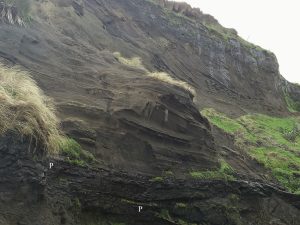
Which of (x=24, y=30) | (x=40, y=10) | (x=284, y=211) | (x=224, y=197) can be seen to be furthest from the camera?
(x=40, y=10)

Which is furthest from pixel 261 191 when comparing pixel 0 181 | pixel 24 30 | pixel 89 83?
pixel 24 30

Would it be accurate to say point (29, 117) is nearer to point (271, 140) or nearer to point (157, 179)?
point (157, 179)

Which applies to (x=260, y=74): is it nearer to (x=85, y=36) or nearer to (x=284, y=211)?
(x=85, y=36)

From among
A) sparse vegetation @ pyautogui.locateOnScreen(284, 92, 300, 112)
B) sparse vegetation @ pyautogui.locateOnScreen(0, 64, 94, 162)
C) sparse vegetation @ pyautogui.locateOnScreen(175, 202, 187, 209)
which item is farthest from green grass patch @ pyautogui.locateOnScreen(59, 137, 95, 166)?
sparse vegetation @ pyautogui.locateOnScreen(284, 92, 300, 112)

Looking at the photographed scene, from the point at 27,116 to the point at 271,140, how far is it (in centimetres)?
1586

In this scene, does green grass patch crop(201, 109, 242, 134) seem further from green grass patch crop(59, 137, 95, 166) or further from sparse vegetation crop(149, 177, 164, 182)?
green grass patch crop(59, 137, 95, 166)

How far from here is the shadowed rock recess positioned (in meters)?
11.5

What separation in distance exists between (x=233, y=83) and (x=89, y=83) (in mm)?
18125

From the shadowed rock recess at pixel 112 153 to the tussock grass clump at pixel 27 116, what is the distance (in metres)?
0.13

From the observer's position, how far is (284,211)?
16781 millimetres

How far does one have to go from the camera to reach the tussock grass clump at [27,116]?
1141 centimetres

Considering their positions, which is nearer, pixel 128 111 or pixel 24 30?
pixel 128 111

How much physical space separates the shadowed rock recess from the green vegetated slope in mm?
549

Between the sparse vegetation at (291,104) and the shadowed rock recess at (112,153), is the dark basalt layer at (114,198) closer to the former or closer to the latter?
the shadowed rock recess at (112,153)
